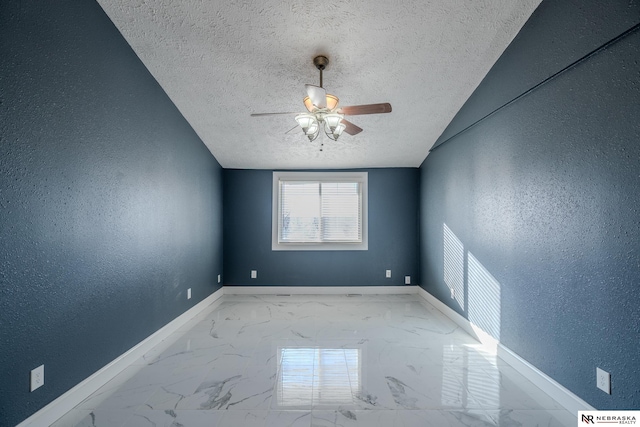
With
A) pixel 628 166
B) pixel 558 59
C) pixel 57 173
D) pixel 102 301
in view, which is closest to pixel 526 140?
pixel 558 59

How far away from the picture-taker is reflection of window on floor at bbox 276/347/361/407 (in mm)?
2121

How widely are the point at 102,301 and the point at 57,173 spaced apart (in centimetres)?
101

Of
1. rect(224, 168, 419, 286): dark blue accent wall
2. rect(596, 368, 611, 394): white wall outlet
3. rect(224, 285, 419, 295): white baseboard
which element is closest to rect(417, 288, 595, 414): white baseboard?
rect(596, 368, 611, 394): white wall outlet

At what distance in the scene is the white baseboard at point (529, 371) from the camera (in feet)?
6.40

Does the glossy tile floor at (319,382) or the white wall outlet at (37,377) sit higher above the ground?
the white wall outlet at (37,377)

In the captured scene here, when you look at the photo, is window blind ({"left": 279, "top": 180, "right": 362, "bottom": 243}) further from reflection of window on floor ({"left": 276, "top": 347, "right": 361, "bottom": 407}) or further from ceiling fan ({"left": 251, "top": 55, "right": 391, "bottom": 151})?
ceiling fan ({"left": 251, "top": 55, "right": 391, "bottom": 151})

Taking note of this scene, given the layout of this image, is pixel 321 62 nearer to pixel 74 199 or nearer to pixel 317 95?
pixel 317 95

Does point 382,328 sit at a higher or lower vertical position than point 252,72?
lower

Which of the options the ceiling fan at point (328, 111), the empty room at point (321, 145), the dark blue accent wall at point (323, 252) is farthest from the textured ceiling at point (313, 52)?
the dark blue accent wall at point (323, 252)

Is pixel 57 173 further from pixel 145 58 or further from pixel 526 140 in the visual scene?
pixel 526 140

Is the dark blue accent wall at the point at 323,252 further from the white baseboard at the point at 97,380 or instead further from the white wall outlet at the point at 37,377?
the white wall outlet at the point at 37,377

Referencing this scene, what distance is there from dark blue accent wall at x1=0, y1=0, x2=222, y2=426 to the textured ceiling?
1.12 feet

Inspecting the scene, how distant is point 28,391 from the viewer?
5.60 ft

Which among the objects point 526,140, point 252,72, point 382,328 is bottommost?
point 382,328
